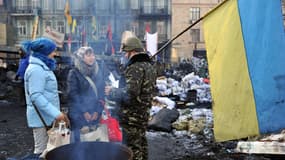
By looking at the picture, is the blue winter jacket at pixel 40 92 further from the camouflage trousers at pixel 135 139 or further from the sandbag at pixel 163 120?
the sandbag at pixel 163 120

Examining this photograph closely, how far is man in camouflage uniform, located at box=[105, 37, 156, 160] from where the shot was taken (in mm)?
3650

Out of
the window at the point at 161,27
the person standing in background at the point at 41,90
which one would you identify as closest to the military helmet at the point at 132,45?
the person standing in background at the point at 41,90

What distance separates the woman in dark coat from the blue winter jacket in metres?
0.28

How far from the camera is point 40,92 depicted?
341 cm

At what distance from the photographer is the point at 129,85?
11.9ft

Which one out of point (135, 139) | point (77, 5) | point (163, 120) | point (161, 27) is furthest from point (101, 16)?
point (161, 27)

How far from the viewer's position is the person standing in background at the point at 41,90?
11.2 feet

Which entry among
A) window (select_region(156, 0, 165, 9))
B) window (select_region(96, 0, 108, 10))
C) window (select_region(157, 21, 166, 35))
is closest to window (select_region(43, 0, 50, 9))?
window (select_region(96, 0, 108, 10))

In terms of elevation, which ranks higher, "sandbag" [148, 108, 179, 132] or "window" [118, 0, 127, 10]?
"window" [118, 0, 127, 10]

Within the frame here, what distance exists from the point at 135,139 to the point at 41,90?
121 centimetres

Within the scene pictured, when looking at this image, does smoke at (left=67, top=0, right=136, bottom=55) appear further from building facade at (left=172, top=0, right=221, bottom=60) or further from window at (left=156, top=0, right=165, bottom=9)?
building facade at (left=172, top=0, right=221, bottom=60)

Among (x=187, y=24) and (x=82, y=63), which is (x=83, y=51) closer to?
(x=82, y=63)

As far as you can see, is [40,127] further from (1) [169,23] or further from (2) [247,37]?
(1) [169,23]

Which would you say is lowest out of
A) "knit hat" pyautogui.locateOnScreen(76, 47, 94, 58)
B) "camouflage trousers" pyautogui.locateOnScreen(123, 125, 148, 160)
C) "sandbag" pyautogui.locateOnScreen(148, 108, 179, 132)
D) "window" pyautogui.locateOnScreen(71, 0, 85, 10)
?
"sandbag" pyautogui.locateOnScreen(148, 108, 179, 132)
